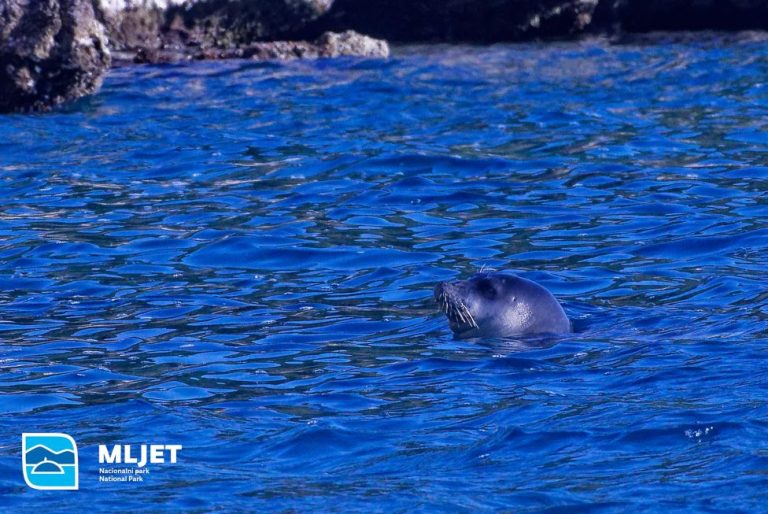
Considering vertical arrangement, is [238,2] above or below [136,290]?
above

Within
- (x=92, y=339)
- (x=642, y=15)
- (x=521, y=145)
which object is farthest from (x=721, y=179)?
(x=642, y=15)

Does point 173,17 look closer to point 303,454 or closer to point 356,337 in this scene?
point 356,337

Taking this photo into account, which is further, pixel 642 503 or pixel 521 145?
pixel 521 145

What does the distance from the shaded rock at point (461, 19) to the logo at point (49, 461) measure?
1538cm

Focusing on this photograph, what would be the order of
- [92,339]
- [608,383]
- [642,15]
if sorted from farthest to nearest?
[642,15], [92,339], [608,383]

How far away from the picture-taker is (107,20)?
61.9ft

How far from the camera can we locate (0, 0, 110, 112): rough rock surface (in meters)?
14.4

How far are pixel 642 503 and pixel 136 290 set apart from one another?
4783 mm

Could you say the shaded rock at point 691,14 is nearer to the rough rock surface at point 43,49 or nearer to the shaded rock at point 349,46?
the shaded rock at point 349,46

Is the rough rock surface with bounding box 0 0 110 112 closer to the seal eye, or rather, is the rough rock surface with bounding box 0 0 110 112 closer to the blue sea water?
the blue sea water

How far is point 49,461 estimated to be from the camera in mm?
5375

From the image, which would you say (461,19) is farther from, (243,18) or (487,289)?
(487,289)

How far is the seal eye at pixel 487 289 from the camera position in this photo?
7750mm

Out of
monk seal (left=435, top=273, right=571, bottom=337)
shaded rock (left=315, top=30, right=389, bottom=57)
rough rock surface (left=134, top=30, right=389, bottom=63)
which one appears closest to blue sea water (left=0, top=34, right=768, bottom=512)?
monk seal (left=435, top=273, right=571, bottom=337)
